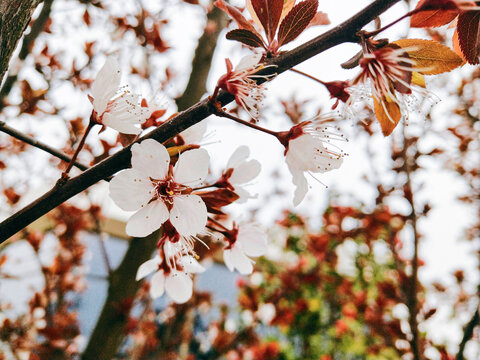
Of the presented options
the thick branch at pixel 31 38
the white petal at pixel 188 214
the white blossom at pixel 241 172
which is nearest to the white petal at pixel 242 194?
the white blossom at pixel 241 172

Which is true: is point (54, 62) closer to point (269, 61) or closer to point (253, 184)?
point (253, 184)

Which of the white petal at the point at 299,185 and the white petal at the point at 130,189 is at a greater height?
the white petal at the point at 130,189

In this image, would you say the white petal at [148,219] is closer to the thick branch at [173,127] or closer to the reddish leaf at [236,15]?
the thick branch at [173,127]

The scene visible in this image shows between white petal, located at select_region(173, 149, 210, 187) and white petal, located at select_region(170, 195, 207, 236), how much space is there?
4 centimetres

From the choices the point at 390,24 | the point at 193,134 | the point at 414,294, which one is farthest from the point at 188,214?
the point at 414,294

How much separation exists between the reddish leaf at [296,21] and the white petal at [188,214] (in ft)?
1.02

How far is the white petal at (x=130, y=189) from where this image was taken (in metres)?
0.55

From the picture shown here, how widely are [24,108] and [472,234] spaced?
4.15 meters

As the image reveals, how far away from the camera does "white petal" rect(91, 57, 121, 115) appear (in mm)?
604

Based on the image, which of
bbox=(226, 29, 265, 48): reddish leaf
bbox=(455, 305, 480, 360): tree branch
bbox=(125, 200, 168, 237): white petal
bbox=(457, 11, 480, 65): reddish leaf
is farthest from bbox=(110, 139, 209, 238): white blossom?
bbox=(455, 305, 480, 360): tree branch

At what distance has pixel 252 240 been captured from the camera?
2.78ft

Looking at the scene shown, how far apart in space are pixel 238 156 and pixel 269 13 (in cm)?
31

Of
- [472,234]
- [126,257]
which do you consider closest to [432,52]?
[126,257]

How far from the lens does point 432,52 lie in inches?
22.0
